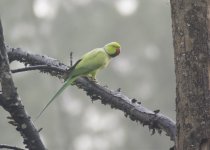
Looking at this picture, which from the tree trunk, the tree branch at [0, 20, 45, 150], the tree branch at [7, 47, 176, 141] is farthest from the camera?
the tree branch at [7, 47, 176, 141]

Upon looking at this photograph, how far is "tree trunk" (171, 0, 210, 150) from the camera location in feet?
8.21

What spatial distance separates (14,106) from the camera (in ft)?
7.91

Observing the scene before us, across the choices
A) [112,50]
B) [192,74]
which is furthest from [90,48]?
[192,74]

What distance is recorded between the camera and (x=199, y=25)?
8.45 feet

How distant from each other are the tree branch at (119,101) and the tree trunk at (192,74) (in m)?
0.39

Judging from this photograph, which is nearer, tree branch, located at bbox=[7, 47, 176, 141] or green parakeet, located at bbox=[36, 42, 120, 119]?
tree branch, located at bbox=[7, 47, 176, 141]

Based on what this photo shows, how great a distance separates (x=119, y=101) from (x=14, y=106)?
80 cm

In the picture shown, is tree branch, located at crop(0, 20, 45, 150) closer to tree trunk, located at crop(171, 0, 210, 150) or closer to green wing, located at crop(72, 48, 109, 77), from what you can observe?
tree trunk, located at crop(171, 0, 210, 150)

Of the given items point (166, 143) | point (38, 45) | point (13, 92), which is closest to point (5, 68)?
point (13, 92)

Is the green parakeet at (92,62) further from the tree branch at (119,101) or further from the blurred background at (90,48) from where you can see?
the blurred background at (90,48)

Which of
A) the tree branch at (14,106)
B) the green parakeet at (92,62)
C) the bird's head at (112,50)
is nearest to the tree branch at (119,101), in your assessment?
the green parakeet at (92,62)

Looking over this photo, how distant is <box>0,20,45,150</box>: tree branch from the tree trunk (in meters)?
0.45

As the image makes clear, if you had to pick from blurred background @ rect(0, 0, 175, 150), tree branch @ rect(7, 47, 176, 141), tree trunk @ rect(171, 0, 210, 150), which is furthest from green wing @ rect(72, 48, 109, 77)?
blurred background @ rect(0, 0, 175, 150)

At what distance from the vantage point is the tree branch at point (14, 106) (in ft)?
7.63
